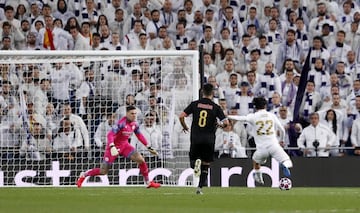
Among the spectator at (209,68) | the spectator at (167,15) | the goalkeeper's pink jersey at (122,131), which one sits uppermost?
the spectator at (167,15)

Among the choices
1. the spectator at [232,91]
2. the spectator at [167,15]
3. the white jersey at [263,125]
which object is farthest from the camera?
the spectator at [167,15]

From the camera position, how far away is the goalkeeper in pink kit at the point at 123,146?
65.8 feet

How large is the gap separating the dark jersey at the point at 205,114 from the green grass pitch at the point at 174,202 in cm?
108

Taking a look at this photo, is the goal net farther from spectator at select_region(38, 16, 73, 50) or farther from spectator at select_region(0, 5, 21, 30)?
spectator at select_region(0, 5, 21, 30)

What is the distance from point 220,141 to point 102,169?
3432mm

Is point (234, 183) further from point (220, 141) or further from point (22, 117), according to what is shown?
point (22, 117)

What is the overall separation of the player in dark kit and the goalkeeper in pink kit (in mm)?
1754

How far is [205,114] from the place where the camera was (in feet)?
60.1

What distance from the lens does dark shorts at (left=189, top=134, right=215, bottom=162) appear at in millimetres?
18422

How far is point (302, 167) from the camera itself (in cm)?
2222

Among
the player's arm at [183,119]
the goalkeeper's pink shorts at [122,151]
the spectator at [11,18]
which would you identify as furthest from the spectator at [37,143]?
the player's arm at [183,119]

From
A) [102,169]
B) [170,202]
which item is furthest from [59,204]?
[102,169]

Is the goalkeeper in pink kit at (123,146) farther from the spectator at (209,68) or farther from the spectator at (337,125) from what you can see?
the spectator at (337,125)

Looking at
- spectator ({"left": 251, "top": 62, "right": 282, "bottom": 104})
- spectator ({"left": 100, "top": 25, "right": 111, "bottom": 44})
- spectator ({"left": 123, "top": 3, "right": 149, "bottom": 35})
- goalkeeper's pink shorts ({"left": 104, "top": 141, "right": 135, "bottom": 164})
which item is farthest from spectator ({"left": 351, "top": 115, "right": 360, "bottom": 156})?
spectator ({"left": 100, "top": 25, "right": 111, "bottom": 44})
